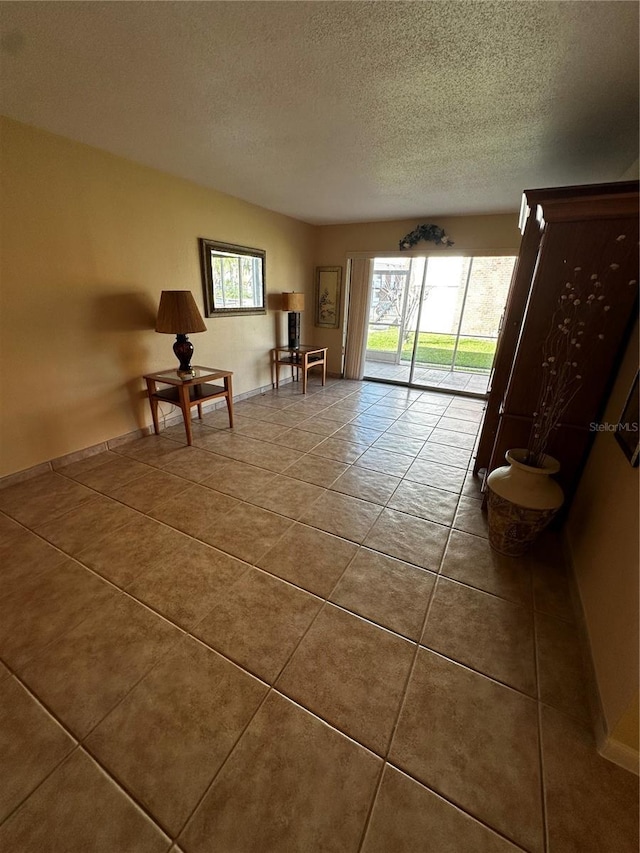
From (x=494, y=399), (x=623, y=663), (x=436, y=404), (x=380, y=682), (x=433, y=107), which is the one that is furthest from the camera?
(x=436, y=404)

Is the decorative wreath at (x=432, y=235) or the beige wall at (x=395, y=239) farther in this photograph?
the decorative wreath at (x=432, y=235)

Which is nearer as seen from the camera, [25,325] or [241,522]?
[241,522]

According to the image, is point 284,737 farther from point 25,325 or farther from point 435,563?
point 25,325

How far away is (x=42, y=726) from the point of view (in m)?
1.15

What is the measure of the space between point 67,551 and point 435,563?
2.05m

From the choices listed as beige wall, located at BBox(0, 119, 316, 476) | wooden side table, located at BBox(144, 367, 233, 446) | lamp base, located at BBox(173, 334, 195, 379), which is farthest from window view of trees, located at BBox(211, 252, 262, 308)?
wooden side table, located at BBox(144, 367, 233, 446)

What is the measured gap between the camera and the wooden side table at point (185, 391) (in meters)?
3.07

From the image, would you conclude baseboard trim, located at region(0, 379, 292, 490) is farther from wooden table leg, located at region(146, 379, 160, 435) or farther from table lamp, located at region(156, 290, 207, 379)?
table lamp, located at region(156, 290, 207, 379)

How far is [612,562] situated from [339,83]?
8.23 ft

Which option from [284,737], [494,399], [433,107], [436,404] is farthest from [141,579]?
[436,404]

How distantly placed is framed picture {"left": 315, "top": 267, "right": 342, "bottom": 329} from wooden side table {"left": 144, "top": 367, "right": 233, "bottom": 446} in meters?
2.82

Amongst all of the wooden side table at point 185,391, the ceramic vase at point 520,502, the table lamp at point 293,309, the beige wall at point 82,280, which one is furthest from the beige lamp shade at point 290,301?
the ceramic vase at point 520,502

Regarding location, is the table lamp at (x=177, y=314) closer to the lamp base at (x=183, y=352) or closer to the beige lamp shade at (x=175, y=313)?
the beige lamp shade at (x=175, y=313)

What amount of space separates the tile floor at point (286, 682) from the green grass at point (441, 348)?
15.6ft
